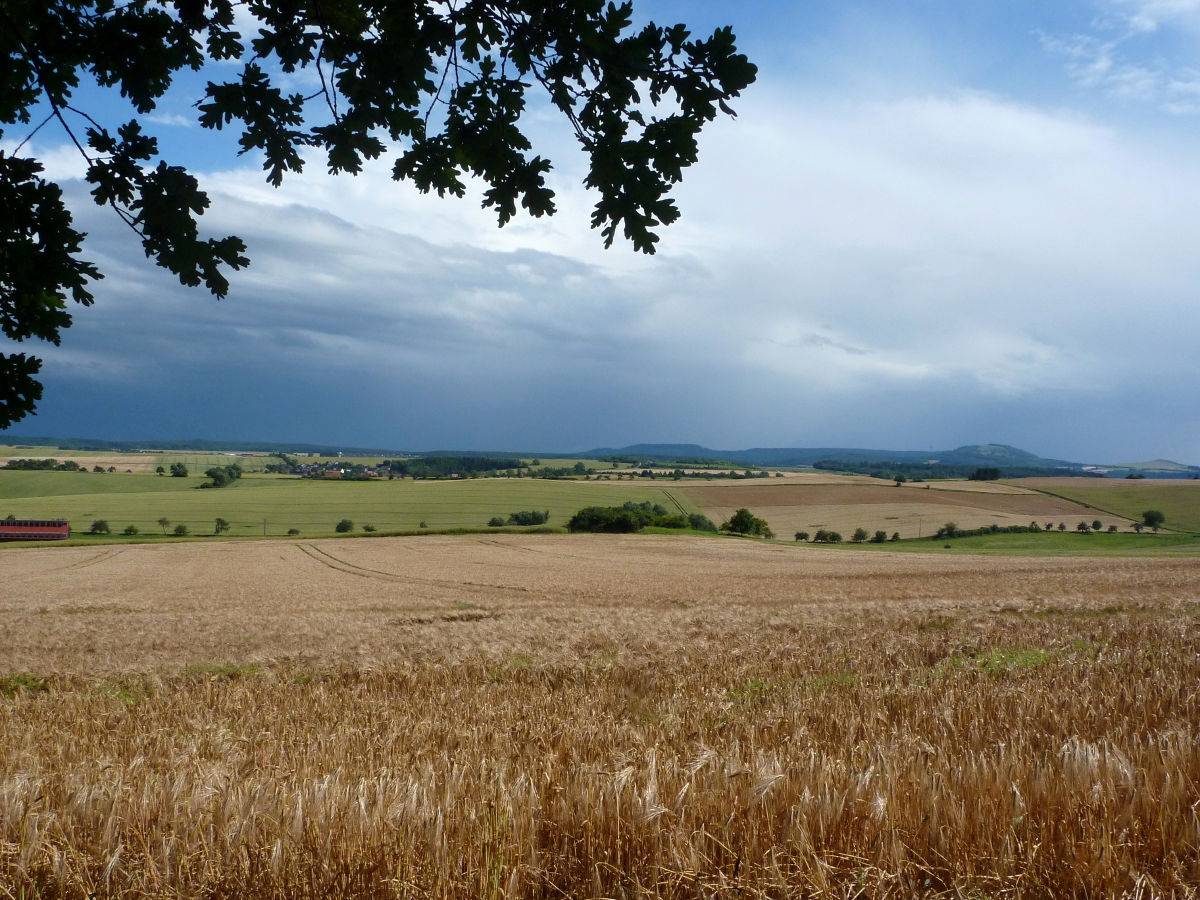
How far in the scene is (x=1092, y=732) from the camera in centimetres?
442

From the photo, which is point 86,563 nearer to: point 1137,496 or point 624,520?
point 624,520

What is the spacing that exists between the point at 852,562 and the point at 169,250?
5229 cm

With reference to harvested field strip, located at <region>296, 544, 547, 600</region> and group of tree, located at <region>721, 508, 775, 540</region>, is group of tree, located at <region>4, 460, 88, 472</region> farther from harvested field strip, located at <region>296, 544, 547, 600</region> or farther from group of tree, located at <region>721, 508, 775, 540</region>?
group of tree, located at <region>721, 508, 775, 540</region>

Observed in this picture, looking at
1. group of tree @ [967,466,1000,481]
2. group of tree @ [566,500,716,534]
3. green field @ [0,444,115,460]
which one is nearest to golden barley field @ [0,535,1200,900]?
group of tree @ [566,500,716,534]

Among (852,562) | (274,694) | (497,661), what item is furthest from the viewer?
(852,562)

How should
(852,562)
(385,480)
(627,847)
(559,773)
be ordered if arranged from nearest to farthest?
(627,847), (559,773), (852,562), (385,480)

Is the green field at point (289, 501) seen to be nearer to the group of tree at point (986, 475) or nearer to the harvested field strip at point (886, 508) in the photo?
the harvested field strip at point (886, 508)

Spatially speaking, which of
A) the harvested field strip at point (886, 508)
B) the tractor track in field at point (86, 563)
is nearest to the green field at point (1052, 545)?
the harvested field strip at point (886, 508)

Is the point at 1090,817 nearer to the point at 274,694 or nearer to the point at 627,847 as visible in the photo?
the point at 627,847

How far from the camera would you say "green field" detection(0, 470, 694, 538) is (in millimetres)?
84500

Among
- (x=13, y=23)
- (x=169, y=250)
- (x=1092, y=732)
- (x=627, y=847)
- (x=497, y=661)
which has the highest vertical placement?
(x=13, y=23)

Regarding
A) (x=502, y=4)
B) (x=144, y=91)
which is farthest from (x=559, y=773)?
(x=144, y=91)

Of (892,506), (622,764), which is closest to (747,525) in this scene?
(892,506)

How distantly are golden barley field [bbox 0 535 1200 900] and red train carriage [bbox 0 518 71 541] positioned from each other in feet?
237
